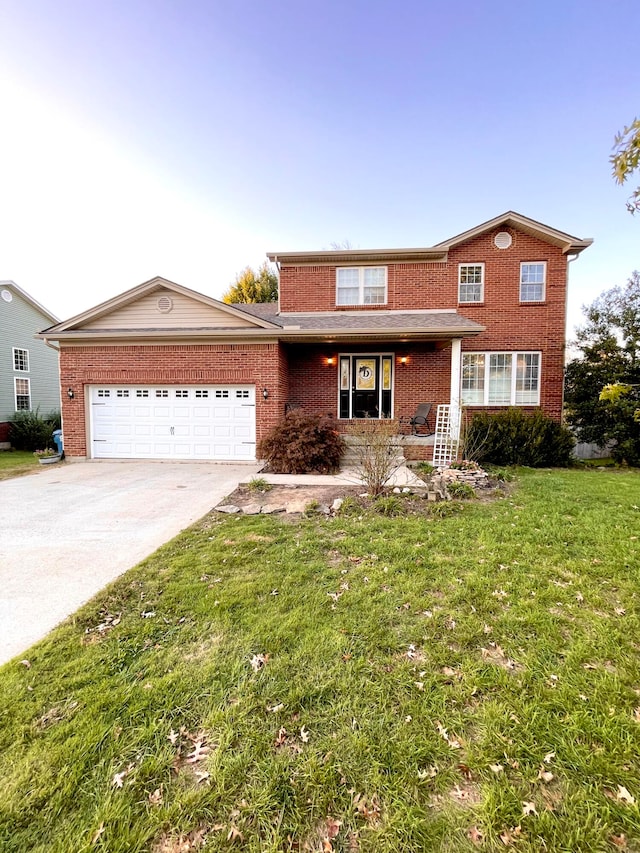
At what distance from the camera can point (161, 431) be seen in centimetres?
1059

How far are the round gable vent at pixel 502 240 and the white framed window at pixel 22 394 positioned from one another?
66.6 ft

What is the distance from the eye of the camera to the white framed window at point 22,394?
1664 centimetres

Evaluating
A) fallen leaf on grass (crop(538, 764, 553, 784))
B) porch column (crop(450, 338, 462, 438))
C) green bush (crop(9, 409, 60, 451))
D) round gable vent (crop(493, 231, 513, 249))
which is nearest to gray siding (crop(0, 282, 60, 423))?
green bush (crop(9, 409, 60, 451))

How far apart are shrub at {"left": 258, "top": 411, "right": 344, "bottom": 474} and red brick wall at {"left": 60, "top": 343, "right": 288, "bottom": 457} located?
1.02 meters

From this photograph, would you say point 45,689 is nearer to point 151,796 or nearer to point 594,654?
point 151,796

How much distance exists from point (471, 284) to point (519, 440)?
5.34m

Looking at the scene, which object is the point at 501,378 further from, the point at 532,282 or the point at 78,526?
the point at 78,526

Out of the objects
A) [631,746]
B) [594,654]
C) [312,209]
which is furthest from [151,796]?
[312,209]

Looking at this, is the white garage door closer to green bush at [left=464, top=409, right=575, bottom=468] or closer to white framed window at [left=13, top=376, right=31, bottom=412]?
green bush at [left=464, top=409, right=575, bottom=468]

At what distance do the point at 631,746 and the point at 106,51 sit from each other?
1547cm

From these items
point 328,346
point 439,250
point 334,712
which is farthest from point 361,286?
point 334,712

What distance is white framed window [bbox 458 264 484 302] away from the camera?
11898 mm

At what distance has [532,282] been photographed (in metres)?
11.9

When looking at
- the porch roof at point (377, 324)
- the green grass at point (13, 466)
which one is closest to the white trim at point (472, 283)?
the porch roof at point (377, 324)
